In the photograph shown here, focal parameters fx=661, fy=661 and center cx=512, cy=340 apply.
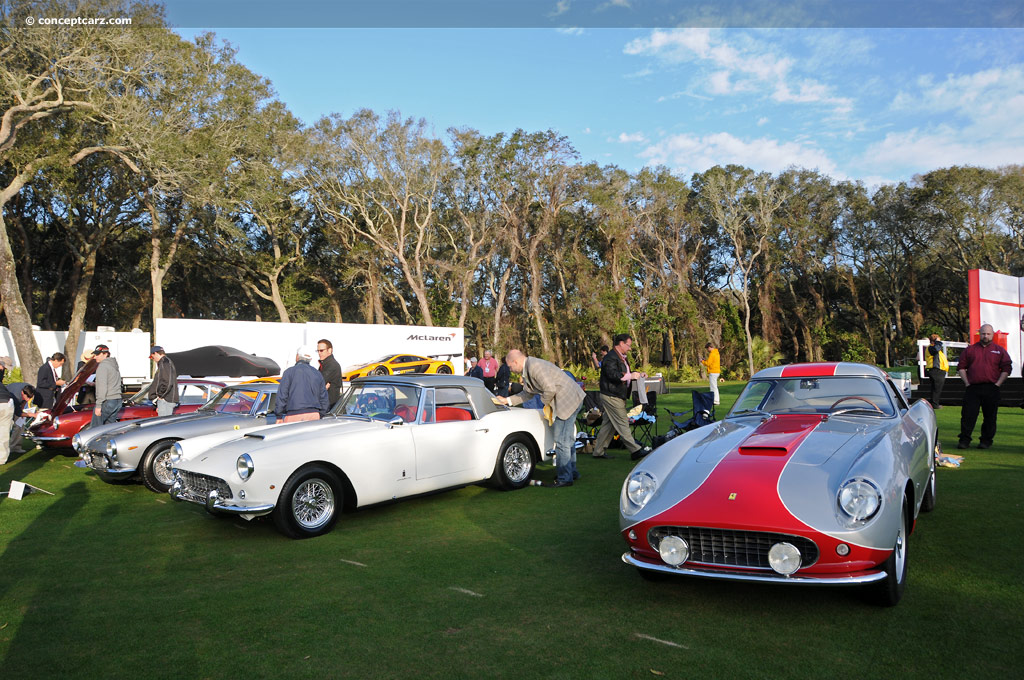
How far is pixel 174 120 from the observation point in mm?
A: 23422

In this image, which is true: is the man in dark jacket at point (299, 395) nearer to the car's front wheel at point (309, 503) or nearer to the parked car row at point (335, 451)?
the parked car row at point (335, 451)

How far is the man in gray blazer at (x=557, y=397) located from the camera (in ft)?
26.0

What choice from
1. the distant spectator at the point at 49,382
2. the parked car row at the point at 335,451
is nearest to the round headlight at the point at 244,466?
the parked car row at the point at 335,451

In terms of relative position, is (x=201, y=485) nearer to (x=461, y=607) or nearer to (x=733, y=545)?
(x=461, y=607)

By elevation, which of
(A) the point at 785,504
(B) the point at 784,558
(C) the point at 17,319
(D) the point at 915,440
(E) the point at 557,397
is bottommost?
(B) the point at 784,558

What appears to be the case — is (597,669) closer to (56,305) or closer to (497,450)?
(497,450)

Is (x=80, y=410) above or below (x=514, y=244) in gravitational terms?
below

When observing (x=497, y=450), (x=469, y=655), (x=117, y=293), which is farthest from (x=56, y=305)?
(x=469, y=655)

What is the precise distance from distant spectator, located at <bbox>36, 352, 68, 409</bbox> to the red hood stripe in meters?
12.4

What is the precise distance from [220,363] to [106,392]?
11999 millimetres

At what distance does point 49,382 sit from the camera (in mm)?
12375

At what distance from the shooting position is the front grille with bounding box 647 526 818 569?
12.2 feet

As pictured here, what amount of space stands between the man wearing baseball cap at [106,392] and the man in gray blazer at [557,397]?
6.02 m

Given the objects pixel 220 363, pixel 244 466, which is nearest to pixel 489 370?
pixel 220 363
